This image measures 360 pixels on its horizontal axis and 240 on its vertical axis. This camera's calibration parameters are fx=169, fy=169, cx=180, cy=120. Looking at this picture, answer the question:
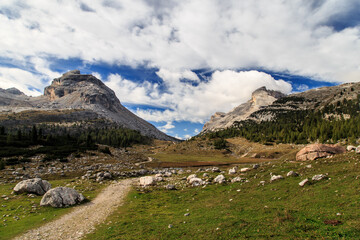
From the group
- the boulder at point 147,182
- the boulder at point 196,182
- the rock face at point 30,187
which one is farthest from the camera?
the boulder at point 147,182

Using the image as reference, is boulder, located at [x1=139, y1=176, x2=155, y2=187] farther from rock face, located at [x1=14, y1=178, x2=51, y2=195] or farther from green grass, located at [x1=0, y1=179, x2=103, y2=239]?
rock face, located at [x1=14, y1=178, x2=51, y2=195]

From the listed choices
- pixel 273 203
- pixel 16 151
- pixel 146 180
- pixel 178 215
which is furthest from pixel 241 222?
pixel 16 151

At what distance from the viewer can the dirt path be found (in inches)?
556

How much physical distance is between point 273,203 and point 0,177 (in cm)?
4874

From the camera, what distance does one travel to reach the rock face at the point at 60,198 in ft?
68.6

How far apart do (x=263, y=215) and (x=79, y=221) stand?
56.4ft

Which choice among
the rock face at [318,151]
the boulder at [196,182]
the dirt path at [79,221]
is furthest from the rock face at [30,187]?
the rock face at [318,151]

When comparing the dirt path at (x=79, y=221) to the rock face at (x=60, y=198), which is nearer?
the dirt path at (x=79, y=221)

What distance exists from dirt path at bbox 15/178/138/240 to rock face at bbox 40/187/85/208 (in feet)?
5.36

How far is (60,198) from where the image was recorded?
847 inches

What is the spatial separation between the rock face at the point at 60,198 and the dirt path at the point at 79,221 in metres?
1.63

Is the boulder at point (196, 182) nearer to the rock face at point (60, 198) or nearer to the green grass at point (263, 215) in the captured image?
the green grass at point (263, 215)

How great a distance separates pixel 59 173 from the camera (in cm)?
4222

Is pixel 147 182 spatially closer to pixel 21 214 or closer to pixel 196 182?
pixel 196 182
